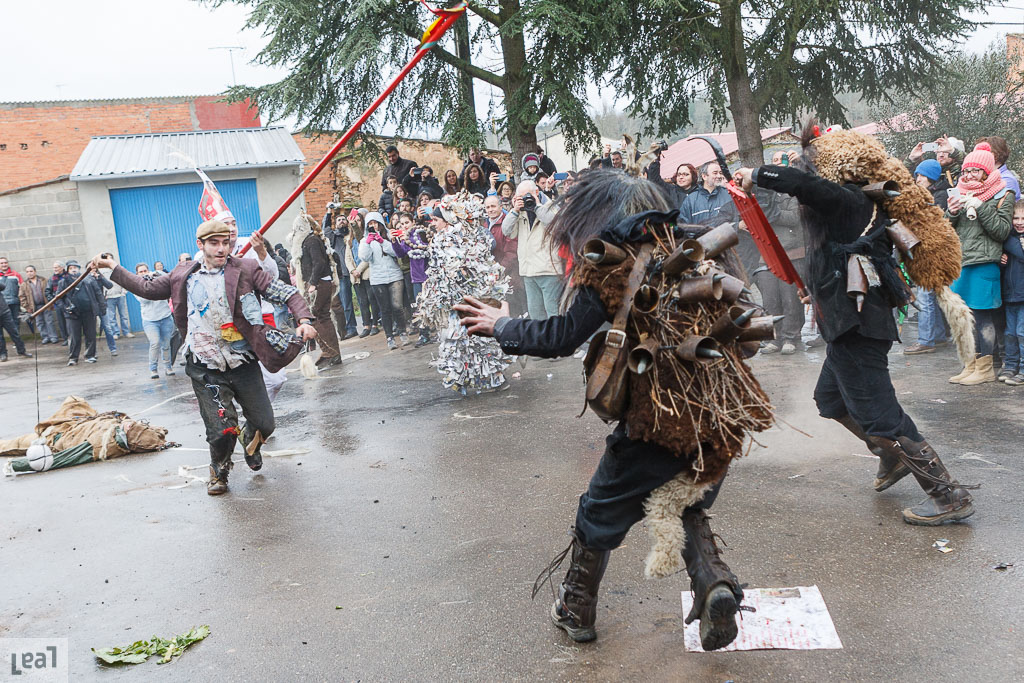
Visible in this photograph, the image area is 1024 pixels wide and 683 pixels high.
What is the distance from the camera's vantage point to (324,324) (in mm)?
11516

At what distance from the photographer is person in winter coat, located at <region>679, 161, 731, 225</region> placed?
8.59 m

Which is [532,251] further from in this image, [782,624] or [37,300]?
[37,300]

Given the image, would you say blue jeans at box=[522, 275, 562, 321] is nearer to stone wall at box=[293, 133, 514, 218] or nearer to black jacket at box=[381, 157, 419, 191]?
black jacket at box=[381, 157, 419, 191]

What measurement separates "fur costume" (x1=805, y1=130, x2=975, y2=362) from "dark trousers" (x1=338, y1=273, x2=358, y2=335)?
11.0 metres

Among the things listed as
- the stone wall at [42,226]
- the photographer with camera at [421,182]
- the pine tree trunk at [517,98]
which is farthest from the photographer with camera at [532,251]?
the stone wall at [42,226]

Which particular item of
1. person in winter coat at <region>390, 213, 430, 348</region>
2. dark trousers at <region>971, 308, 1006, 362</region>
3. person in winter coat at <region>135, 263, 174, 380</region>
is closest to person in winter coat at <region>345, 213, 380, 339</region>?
person in winter coat at <region>390, 213, 430, 348</region>

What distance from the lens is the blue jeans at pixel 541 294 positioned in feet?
33.3

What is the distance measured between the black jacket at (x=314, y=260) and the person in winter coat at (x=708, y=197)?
549 cm

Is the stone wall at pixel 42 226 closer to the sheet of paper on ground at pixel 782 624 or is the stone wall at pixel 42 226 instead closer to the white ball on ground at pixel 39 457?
the white ball on ground at pixel 39 457

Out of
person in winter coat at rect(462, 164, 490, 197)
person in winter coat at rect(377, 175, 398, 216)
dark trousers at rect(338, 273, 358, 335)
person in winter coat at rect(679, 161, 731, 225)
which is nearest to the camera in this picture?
→ person in winter coat at rect(679, 161, 731, 225)

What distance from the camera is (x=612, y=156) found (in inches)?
383

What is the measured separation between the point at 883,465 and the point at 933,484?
521mm

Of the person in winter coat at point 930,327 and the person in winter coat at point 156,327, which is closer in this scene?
the person in winter coat at point 930,327

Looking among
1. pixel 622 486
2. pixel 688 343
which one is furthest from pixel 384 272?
pixel 688 343
